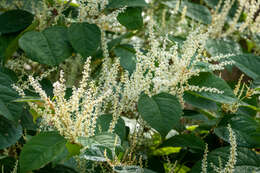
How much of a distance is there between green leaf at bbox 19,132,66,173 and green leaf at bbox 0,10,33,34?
0.79m

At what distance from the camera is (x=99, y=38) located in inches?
64.2

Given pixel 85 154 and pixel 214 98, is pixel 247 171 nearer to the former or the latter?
pixel 214 98

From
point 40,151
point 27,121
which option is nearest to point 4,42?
point 27,121

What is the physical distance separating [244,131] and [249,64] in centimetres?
44

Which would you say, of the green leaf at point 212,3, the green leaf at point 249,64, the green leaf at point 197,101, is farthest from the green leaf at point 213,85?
the green leaf at point 212,3

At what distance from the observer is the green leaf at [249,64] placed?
1.84m

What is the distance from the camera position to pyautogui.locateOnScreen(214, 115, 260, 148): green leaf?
1568 mm

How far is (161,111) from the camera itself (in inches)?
54.0

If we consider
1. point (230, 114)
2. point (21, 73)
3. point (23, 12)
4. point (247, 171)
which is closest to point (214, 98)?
point (230, 114)

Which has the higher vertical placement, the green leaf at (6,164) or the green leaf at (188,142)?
the green leaf at (188,142)

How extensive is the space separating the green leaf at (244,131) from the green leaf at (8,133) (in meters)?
0.85

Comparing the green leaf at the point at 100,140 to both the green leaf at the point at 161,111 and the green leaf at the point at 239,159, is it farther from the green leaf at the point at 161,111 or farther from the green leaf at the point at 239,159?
the green leaf at the point at 239,159

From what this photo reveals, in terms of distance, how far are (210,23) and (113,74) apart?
3.29 ft

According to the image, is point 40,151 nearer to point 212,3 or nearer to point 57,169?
point 57,169
